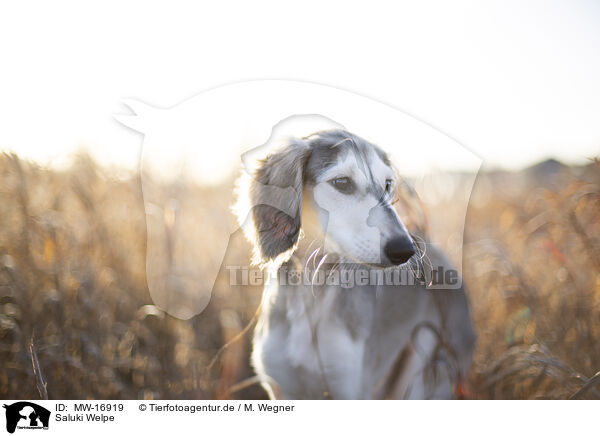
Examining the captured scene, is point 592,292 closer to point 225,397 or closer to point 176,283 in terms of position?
point 225,397

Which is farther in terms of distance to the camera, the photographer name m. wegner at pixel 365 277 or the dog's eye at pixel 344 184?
the photographer name m. wegner at pixel 365 277

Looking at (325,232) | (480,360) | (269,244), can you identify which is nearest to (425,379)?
(480,360)

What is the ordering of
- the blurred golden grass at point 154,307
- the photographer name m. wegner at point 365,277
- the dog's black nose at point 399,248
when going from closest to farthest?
the dog's black nose at point 399,248 → the photographer name m. wegner at point 365,277 → the blurred golden grass at point 154,307

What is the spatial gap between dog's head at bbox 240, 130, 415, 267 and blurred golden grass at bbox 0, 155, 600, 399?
14.4 inches

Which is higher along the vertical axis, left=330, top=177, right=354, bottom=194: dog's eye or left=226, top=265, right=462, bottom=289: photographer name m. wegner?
left=330, top=177, right=354, bottom=194: dog's eye

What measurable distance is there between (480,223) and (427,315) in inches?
A: 65.4

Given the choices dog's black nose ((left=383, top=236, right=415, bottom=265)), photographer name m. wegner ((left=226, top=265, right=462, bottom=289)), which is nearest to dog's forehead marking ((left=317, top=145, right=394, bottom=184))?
dog's black nose ((left=383, top=236, right=415, bottom=265))

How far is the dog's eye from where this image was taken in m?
1.65

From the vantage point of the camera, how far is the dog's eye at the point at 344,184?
1654 mm

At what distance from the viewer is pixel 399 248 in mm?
1546

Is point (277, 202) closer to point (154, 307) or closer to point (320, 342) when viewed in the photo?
point (320, 342)

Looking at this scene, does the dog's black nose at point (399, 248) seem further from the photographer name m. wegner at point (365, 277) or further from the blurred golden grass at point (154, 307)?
the blurred golden grass at point (154, 307)
